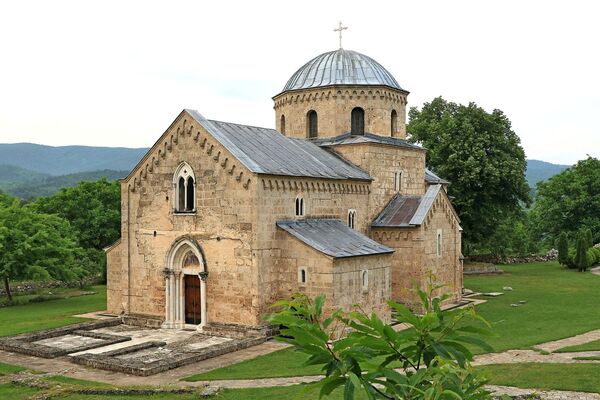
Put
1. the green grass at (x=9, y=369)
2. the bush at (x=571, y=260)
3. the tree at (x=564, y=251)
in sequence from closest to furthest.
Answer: the green grass at (x=9, y=369) < the bush at (x=571, y=260) < the tree at (x=564, y=251)

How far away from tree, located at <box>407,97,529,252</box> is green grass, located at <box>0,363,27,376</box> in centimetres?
3473

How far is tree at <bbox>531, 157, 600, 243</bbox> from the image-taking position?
201 ft

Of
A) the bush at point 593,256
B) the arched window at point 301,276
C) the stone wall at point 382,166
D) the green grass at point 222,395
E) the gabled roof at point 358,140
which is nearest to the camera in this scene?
the green grass at point 222,395

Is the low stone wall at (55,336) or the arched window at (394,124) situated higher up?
the arched window at (394,124)

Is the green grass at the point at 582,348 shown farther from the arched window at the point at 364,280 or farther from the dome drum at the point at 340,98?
the dome drum at the point at 340,98

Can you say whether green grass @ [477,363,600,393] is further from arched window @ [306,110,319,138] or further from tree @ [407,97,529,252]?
tree @ [407,97,529,252]

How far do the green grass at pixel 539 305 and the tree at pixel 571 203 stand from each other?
459 inches

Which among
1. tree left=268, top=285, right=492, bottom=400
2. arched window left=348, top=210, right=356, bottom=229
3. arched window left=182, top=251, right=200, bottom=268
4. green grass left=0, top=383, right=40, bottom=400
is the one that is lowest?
green grass left=0, top=383, right=40, bottom=400

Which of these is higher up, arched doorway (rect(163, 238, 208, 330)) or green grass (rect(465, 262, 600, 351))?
arched doorway (rect(163, 238, 208, 330))

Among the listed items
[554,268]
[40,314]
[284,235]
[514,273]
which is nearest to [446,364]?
[284,235]

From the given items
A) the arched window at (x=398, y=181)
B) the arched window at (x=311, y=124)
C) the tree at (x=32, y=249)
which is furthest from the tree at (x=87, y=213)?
the arched window at (x=398, y=181)

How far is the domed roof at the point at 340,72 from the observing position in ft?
117

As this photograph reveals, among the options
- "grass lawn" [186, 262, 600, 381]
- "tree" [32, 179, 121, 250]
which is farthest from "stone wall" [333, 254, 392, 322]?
"tree" [32, 179, 121, 250]

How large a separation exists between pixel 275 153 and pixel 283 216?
3.52 metres
